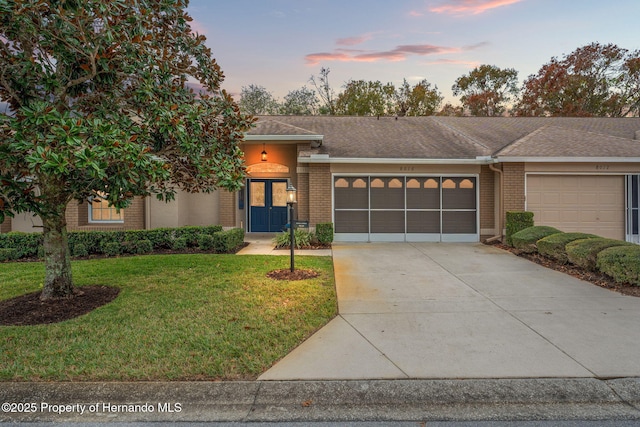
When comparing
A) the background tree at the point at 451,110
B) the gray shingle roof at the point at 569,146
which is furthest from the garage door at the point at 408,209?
the background tree at the point at 451,110

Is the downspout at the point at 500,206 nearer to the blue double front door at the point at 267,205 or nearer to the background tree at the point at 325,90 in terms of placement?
the blue double front door at the point at 267,205

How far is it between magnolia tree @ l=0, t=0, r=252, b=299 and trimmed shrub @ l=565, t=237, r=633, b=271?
7224 millimetres

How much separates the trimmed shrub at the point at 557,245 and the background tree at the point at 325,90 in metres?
25.3

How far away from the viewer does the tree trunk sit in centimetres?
569

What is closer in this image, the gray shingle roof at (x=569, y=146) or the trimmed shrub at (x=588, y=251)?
the trimmed shrub at (x=588, y=251)

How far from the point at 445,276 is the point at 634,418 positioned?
4668 millimetres

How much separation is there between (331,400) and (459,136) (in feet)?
43.0

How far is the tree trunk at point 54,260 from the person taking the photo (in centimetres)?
569

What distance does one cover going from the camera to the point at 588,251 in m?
7.57

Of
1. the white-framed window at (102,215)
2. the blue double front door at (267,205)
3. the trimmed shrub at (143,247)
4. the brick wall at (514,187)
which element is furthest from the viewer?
the blue double front door at (267,205)

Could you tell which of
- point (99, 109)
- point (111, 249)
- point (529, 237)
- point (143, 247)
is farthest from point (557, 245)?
point (111, 249)

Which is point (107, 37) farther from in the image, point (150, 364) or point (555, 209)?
point (555, 209)

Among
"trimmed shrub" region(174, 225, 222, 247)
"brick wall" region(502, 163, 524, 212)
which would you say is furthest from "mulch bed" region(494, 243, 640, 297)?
"trimmed shrub" region(174, 225, 222, 247)

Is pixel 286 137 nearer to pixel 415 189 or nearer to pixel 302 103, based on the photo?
pixel 415 189
